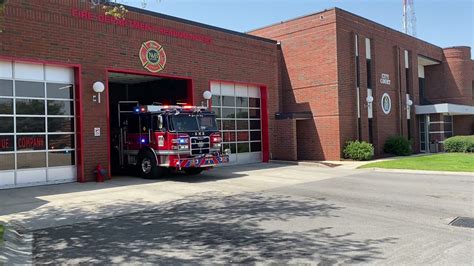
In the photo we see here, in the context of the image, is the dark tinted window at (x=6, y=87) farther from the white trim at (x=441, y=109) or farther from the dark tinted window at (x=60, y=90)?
the white trim at (x=441, y=109)

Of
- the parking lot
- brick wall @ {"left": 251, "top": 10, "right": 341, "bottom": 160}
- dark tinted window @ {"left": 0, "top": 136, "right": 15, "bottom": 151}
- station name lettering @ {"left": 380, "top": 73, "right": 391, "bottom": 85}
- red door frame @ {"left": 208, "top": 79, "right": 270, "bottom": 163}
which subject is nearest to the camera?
the parking lot

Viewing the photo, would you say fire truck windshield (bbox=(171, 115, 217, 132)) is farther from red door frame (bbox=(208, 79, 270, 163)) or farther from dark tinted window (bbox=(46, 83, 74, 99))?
red door frame (bbox=(208, 79, 270, 163))

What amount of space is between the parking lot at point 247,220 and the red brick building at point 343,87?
9.30 m

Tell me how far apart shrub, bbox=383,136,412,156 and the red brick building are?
40cm

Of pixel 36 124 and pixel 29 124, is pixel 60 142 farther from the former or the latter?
pixel 29 124

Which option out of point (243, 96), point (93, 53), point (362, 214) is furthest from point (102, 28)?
point (362, 214)

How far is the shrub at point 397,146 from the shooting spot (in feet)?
88.2

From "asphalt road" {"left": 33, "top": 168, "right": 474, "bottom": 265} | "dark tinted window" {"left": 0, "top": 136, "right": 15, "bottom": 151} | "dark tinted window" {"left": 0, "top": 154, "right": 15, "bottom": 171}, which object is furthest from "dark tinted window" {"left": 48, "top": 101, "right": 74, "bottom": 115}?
Answer: "asphalt road" {"left": 33, "top": 168, "right": 474, "bottom": 265}

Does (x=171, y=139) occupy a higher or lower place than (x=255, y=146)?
higher

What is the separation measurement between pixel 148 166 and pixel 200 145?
210cm

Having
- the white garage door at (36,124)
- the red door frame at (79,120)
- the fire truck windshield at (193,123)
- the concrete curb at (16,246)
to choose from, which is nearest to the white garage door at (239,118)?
the fire truck windshield at (193,123)

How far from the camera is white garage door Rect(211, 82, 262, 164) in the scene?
2178 cm

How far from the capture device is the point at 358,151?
2311 centimetres

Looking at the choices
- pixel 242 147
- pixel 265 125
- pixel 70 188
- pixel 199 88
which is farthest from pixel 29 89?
pixel 265 125
